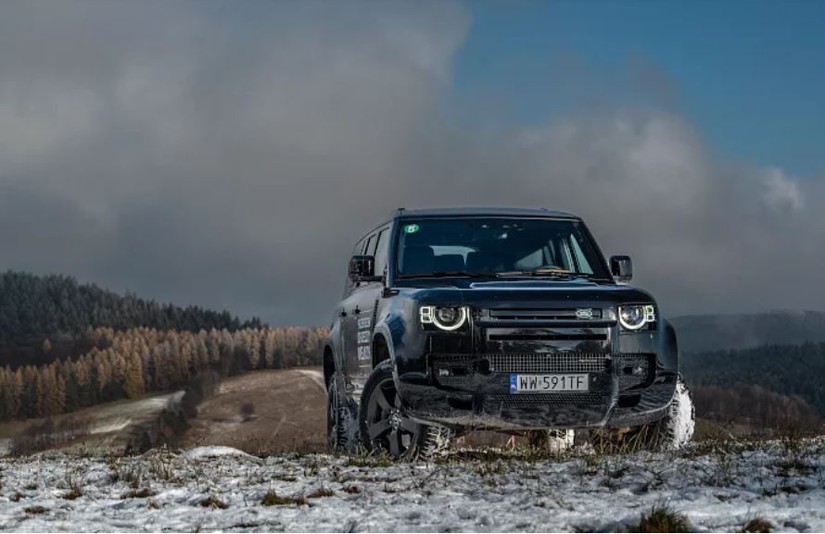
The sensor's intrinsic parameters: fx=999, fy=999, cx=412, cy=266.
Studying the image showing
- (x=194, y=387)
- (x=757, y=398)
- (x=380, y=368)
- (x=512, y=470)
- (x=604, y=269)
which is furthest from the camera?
(x=194, y=387)

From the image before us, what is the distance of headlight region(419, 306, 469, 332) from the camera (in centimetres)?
865

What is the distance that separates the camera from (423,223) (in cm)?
1048

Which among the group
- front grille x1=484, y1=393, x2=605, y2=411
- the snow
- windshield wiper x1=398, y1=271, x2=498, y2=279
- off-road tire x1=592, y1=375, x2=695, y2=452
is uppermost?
windshield wiper x1=398, y1=271, x2=498, y2=279

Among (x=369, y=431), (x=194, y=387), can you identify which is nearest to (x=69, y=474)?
(x=369, y=431)

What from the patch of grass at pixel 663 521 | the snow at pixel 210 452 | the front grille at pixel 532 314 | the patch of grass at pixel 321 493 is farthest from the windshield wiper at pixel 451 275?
the patch of grass at pixel 663 521

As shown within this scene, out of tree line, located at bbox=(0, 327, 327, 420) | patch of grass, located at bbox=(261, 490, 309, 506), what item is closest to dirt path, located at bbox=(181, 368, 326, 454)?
tree line, located at bbox=(0, 327, 327, 420)

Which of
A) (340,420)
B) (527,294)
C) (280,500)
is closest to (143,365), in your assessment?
(340,420)

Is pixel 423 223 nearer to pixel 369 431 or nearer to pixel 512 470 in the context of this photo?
pixel 369 431

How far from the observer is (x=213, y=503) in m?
6.69

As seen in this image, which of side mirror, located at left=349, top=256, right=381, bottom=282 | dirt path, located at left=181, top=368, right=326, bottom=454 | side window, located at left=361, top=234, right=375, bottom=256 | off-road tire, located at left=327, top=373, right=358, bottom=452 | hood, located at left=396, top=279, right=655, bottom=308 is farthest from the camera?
dirt path, located at left=181, top=368, right=326, bottom=454

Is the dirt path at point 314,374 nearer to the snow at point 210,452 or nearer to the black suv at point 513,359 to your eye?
the snow at point 210,452

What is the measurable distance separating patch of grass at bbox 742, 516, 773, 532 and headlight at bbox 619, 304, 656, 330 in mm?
3487

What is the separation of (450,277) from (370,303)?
1.17 m

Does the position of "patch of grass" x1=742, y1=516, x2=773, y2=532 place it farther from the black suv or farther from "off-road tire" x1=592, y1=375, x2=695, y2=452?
"off-road tire" x1=592, y1=375, x2=695, y2=452
